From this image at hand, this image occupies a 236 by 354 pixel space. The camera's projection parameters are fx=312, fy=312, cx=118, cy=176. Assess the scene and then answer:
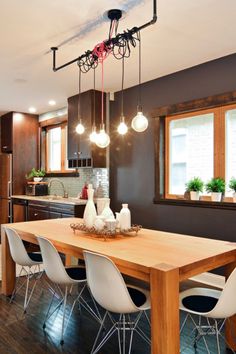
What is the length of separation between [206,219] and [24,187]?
423 cm

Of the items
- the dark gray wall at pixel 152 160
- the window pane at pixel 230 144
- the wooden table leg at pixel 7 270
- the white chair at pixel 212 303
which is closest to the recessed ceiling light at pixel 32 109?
the dark gray wall at pixel 152 160

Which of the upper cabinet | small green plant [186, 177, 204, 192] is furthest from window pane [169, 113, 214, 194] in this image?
the upper cabinet

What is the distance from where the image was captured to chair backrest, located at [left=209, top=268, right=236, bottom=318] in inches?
72.1

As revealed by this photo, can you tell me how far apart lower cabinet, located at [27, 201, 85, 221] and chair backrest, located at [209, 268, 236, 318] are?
10.2ft

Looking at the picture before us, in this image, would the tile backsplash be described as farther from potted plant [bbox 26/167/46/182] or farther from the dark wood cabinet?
the dark wood cabinet

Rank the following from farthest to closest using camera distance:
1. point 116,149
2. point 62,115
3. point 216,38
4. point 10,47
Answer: point 62,115 → point 116,149 → point 10,47 → point 216,38

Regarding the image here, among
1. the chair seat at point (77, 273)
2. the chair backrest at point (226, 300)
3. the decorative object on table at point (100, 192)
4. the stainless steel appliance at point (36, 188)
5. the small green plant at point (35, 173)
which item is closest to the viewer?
the chair backrest at point (226, 300)

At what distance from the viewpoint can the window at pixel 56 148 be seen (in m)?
6.37

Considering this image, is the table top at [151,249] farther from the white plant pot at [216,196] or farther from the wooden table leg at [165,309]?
the white plant pot at [216,196]

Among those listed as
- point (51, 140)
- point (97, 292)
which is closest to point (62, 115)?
point (51, 140)

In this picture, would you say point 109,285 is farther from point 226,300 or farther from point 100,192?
point 100,192

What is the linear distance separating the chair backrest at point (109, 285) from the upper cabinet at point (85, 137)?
309 centimetres

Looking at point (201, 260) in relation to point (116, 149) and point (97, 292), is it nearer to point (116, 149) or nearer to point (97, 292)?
point (97, 292)

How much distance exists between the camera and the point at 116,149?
16.7 ft
